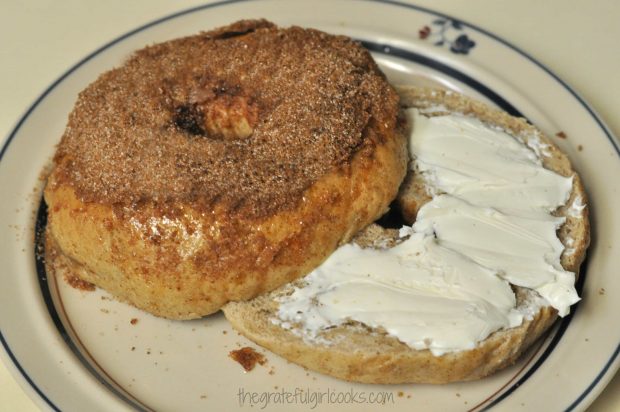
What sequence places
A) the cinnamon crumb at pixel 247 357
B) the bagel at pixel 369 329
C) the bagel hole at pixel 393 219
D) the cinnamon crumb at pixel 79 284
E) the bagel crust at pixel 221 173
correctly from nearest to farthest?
the bagel at pixel 369 329 < the bagel crust at pixel 221 173 < the cinnamon crumb at pixel 247 357 < the cinnamon crumb at pixel 79 284 < the bagel hole at pixel 393 219

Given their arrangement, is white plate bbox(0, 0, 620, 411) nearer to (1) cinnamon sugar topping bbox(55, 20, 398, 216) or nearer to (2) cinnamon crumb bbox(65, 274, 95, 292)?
(2) cinnamon crumb bbox(65, 274, 95, 292)

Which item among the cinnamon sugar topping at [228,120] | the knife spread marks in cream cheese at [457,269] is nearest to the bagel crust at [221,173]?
the cinnamon sugar topping at [228,120]

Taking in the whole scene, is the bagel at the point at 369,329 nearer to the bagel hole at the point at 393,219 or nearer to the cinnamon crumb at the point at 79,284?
the bagel hole at the point at 393,219

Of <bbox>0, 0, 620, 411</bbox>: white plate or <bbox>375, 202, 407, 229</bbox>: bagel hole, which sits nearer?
<bbox>0, 0, 620, 411</bbox>: white plate

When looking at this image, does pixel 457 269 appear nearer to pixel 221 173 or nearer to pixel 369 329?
pixel 369 329

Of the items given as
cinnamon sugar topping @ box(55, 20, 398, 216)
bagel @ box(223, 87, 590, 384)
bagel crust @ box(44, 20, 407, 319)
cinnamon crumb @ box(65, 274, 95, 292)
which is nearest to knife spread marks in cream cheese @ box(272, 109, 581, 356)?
bagel @ box(223, 87, 590, 384)

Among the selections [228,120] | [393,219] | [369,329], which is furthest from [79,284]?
[393,219]
